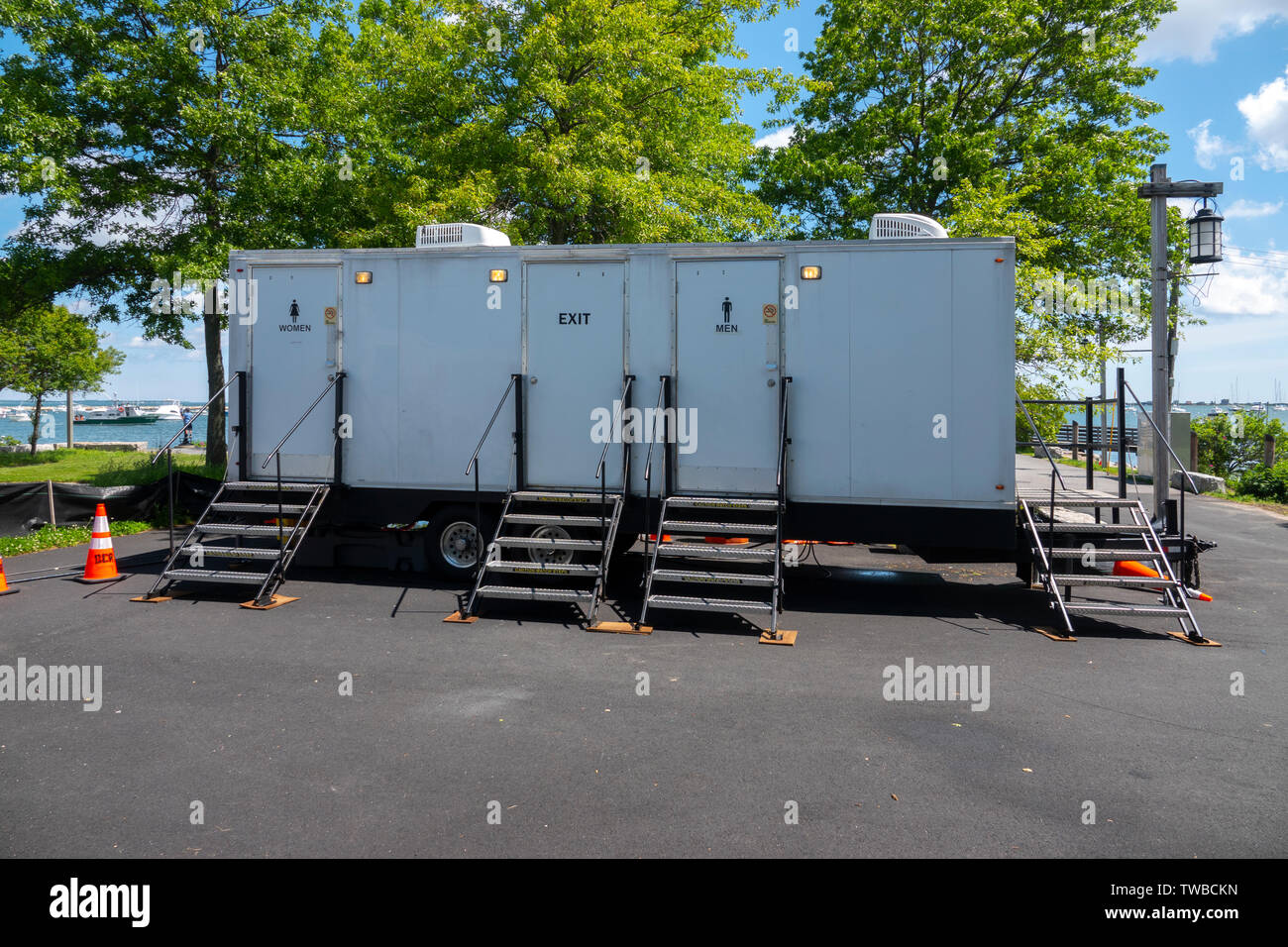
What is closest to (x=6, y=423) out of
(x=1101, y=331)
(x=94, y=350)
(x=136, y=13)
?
(x=94, y=350)

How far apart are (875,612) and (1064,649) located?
1.82 m

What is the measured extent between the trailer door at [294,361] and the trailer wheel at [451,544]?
133 centimetres

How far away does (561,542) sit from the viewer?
26.9 ft

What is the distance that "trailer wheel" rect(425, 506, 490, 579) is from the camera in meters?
9.17

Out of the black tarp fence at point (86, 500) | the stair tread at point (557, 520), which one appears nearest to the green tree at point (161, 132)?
the black tarp fence at point (86, 500)

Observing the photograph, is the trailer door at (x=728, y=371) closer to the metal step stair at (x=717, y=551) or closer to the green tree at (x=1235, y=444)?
the metal step stair at (x=717, y=551)

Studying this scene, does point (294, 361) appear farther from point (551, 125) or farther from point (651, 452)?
point (551, 125)

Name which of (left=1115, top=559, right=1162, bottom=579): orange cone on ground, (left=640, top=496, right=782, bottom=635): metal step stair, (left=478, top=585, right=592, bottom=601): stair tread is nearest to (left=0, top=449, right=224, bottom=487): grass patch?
(left=478, top=585, right=592, bottom=601): stair tread

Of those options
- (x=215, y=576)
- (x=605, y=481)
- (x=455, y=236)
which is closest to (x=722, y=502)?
(x=605, y=481)

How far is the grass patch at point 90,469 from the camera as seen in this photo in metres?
Result: 16.2

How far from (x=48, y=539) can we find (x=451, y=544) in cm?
614

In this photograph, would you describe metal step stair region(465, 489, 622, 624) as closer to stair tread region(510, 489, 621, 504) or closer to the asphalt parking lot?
stair tread region(510, 489, 621, 504)

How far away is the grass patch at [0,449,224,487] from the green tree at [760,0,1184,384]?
14462 millimetres
